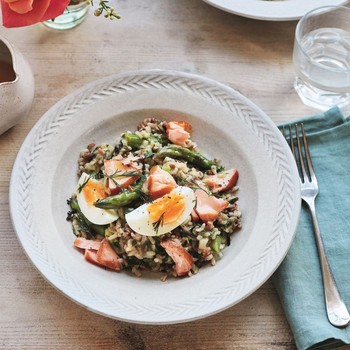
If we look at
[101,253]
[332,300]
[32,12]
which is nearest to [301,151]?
[332,300]

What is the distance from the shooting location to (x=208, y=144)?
2117 mm

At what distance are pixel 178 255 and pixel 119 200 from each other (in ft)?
0.81

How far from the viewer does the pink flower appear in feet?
6.12

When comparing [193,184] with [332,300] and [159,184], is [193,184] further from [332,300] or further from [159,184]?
[332,300]

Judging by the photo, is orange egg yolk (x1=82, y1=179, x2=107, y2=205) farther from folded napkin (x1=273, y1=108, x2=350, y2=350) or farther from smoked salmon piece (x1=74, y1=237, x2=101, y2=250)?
folded napkin (x1=273, y1=108, x2=350, y2=350)

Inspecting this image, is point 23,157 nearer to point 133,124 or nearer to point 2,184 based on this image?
point 2,184

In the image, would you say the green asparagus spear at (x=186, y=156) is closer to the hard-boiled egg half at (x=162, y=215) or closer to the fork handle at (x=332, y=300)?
the hard-boiled egg half at (x=162, y=215)

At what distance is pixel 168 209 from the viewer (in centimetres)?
177

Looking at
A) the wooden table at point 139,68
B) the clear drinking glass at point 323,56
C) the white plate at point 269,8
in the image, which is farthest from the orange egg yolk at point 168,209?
the white plate at point 269,8

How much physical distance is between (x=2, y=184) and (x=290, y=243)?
3.33 feet

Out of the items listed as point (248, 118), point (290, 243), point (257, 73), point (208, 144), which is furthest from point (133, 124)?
point (290, 243)

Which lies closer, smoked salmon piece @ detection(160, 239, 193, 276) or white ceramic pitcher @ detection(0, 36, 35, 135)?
smoked salmon piece @ detection(160, 239, 193, 276)

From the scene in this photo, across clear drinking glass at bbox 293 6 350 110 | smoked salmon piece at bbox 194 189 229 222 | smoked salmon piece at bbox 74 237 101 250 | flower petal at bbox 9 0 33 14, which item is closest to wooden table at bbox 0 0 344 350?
clear drinking glass at bbox 293 6 350 110

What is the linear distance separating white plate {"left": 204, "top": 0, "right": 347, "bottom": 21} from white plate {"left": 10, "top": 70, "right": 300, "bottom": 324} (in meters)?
0.42
